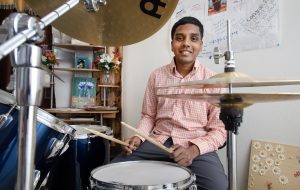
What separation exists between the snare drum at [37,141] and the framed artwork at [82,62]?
1517mm

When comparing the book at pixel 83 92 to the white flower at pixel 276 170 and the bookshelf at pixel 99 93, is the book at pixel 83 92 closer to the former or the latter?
the bookshelf at pixel 99 93

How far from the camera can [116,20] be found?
2.53 ft

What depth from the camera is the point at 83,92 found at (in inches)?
88.3

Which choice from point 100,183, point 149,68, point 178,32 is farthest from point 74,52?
point 100,183

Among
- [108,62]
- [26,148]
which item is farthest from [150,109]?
[26,148]

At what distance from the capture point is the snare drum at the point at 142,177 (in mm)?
649

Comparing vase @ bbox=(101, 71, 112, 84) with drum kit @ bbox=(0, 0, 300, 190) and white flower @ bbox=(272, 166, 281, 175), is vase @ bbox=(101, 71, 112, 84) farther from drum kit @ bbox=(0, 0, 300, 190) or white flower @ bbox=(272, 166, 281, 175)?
white flower @ bbox=(272, 166, 281, 175)

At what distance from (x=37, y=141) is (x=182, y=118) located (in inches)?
26.9

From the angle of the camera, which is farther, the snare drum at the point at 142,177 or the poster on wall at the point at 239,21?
the poster on wall at the point at 239,21

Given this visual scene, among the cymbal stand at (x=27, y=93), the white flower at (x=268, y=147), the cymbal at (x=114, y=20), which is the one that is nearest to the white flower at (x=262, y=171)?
the white flower at (x=268, y=147)


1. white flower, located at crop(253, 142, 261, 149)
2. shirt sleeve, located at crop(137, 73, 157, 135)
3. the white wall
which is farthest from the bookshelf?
white flower, located at crop(253, 142, 261, 149)

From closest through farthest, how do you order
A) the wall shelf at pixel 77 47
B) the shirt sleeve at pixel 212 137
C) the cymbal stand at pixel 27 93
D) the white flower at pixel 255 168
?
the cymbal stand at pixel 27 93, the shirt sleeve at pixel 212 137, the white flower at pixel 255 168, the wall shelf at pixel 77 47

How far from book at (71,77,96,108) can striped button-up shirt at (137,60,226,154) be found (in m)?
1.01

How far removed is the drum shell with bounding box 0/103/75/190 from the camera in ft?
2.37
